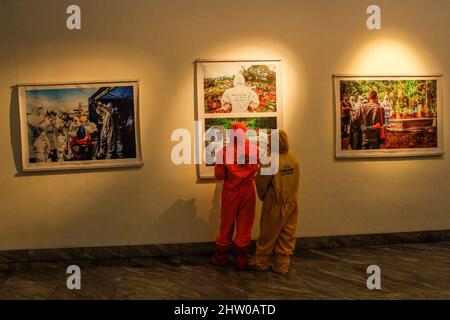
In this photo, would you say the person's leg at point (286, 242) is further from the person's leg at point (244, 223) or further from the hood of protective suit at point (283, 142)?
the hood of protective suit at point (283, 142)

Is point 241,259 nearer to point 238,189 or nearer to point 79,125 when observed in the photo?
point 238,189

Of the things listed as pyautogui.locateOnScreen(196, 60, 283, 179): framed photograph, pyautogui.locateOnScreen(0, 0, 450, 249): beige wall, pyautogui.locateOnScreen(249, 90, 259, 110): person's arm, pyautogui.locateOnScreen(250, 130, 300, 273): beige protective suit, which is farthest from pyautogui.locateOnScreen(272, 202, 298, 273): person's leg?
pyautogui.locateOnScreen(249, 90, 259, 110): person's arm

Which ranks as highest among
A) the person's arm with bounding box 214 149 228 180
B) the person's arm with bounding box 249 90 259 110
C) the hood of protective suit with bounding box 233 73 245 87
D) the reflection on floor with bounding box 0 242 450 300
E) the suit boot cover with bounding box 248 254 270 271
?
the hood of protective suit with bounding box 233 73 245 87

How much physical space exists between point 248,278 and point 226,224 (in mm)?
662

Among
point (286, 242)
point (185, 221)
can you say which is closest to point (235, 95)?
point (185, 221)

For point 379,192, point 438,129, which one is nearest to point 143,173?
point 379,192

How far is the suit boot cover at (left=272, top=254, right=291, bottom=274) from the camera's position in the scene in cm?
466

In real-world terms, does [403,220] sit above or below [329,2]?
below

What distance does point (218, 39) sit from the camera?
5227mm

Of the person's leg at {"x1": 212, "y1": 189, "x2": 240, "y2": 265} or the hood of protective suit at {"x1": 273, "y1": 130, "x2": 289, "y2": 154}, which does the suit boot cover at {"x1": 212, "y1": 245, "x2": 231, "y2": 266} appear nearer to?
the person's leg at {"x1": 212, "y1": 189, "x2": 240, "y2": 265}

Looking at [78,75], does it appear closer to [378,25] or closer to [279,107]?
[279,107]

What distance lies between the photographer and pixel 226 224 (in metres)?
4.83

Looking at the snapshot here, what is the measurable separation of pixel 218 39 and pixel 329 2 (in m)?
1.51
